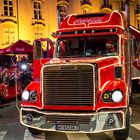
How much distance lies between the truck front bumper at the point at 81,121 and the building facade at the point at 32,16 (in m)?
31.7

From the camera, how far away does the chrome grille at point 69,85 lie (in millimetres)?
9117

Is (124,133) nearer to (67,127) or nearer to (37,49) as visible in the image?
(67,127)

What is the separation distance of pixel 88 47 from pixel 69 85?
1925 millimetres

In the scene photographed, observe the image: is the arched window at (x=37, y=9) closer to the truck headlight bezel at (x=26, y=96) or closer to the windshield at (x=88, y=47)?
the windshield at (x=88, y=47)

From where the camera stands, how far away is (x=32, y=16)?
146 feet

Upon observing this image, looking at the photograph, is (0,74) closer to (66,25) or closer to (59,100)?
(66,25)

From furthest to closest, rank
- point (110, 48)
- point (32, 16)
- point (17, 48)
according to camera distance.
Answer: point (32, 16), point (17, 48), point (110, 48)

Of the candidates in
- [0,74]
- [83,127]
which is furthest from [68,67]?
[0,74]

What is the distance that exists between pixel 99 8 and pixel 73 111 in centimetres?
4459

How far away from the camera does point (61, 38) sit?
11.3 metres

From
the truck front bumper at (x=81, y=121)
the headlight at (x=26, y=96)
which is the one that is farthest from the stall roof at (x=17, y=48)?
the truck front bumper at (x=81, y=121)

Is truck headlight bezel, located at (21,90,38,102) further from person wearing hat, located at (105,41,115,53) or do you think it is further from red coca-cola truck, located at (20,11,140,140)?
person wearing hat, located at (105,41,115,53)

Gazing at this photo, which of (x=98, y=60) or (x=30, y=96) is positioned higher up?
(x=98, y=60)

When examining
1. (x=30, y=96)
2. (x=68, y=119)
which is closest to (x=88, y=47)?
(x=30, y=96)
